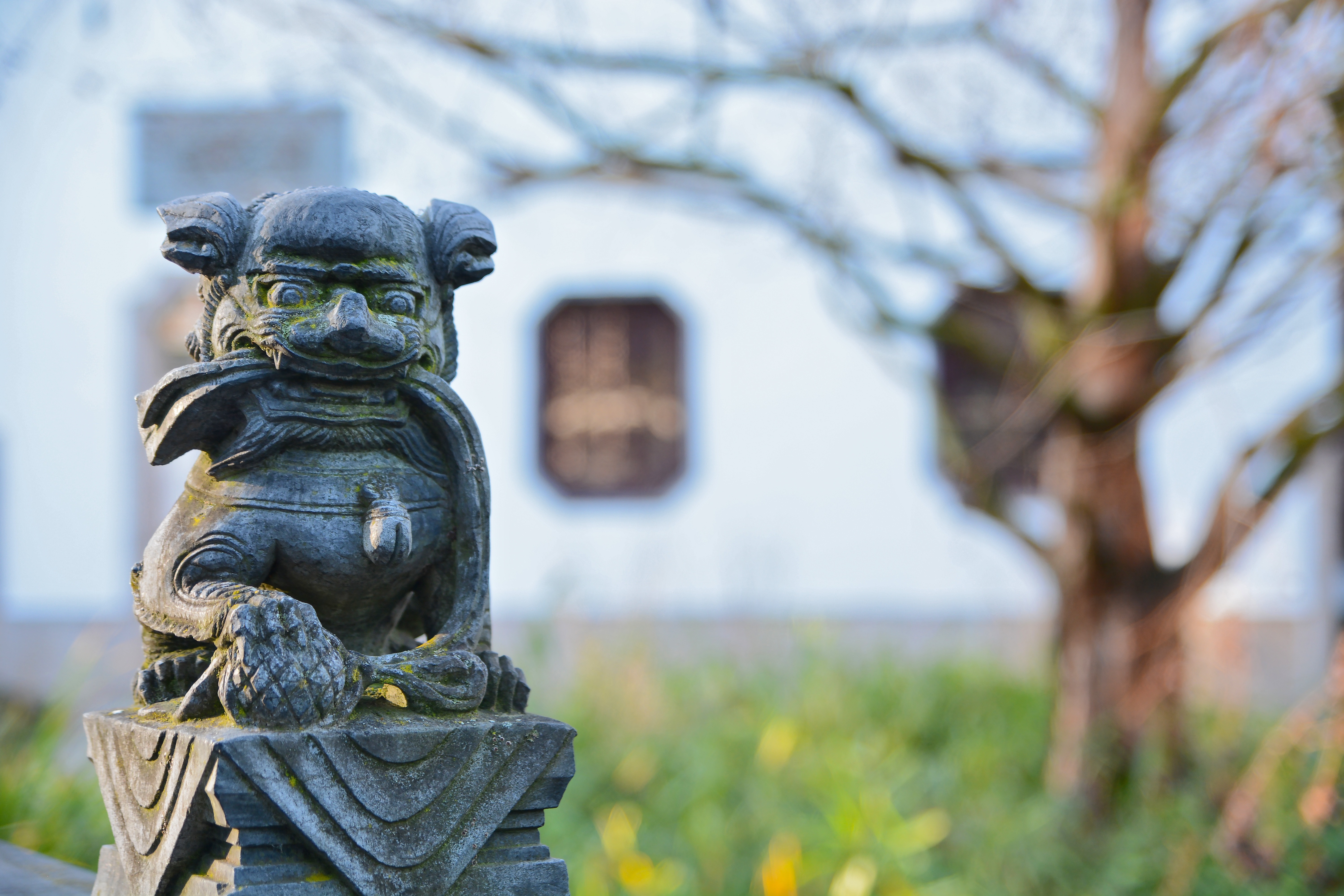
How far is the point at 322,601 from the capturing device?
6.39 feet

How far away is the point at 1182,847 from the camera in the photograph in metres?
4.40

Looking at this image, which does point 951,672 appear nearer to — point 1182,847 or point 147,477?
point 1182,847

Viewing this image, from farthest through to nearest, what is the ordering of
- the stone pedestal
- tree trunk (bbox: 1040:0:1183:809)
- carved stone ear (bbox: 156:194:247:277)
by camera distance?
tree trunk (bbox: 1040:0:1183:809) → carved stone ear (bbox: 156:194:247:277) → the stone pedestal

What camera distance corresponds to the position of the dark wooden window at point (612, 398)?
6969 millimetres

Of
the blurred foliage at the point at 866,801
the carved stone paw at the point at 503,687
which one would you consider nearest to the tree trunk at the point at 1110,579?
the blurred foliage at the point at 866,801

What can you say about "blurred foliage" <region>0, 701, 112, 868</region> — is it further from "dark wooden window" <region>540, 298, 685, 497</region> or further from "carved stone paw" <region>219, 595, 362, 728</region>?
"dark wooden window" <region>540, 298, 685, 497</region>

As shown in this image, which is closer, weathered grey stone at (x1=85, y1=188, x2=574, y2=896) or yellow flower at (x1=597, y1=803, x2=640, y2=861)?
weathered grey stone at (x1=85, y1=188, x2=574, y2=896)

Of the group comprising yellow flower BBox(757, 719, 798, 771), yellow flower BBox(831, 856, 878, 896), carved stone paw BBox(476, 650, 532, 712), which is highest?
carved stone paw BBox(476, 650, 532, 712)

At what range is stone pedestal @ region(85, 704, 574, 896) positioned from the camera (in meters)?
1.65

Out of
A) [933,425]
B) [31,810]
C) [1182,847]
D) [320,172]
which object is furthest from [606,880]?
[933,425]

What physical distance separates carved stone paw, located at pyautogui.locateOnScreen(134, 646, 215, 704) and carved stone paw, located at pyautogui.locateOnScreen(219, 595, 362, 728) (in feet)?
0.75

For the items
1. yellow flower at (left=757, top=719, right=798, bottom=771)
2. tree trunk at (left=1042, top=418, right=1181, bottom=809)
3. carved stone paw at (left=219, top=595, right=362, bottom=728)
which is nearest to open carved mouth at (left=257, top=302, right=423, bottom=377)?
carved stone paw at (left=219, top=595, right=362, bottom=728)

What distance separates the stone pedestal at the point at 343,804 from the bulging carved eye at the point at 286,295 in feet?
2.10

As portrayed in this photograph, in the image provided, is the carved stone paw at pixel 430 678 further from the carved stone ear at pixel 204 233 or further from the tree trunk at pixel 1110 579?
the tree trunk at pixel 1110 579
